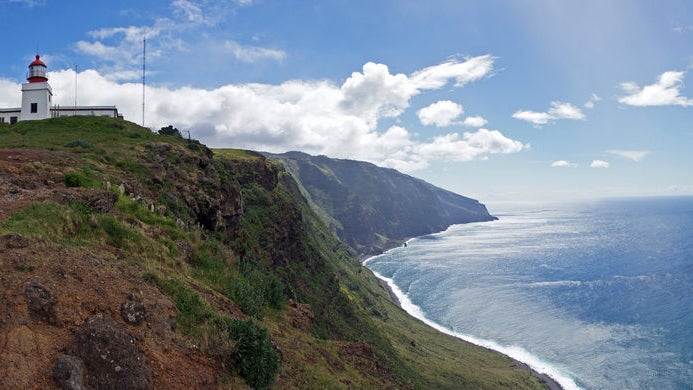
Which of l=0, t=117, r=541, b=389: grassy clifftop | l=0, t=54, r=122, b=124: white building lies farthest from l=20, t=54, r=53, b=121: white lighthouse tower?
l=0, t=117, r=541, b=389: grassy clifftop

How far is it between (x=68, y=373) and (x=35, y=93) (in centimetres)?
5683

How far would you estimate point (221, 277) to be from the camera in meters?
21.0

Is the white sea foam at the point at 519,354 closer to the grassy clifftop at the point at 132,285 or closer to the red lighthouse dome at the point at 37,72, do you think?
the grassy clifftop at the point at 132,285

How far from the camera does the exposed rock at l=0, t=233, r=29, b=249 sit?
13.5 m

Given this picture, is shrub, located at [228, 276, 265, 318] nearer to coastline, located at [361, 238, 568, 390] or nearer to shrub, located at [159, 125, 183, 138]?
shrub, located at [159, 125, 183, 138]

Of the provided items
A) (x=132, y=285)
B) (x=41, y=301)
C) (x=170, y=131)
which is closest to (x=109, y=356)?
(x=41, y=301)

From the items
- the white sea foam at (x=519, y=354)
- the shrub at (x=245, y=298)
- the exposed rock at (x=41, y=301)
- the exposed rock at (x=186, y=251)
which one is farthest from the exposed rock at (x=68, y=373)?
the white sea foam at (x=519, y=354)

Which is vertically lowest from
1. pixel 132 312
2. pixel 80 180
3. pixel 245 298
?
pixel 245 298

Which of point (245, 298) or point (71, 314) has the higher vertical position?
point (71, 314)

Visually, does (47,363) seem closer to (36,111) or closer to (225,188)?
(225,188)

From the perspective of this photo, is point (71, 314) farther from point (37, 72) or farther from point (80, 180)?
point (37, 72)

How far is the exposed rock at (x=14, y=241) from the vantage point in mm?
13543

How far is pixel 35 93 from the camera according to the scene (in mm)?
53781

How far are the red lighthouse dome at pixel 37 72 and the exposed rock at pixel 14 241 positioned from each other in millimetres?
50128
